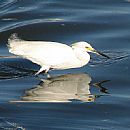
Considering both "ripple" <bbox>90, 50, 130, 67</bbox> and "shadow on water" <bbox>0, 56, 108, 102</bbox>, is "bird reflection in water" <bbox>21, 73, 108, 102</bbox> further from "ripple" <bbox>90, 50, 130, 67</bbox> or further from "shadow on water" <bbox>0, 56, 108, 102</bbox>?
"ripple" <bbox>90, 50, 130, 67</bbox>

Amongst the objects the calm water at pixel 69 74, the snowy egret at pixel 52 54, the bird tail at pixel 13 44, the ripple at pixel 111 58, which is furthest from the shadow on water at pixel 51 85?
the ripple at pixel 111 58

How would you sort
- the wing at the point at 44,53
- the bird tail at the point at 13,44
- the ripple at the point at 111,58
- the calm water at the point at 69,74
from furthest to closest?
1. the ripple at the point at 111,58
2. the bird tail at the point at 13,44
3. the wing at the point at 44,53
4. the calm water at the point at 69,74

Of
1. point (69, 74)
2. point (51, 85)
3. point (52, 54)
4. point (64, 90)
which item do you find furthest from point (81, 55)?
point (64, 90)

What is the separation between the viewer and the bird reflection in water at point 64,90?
1020 centimetres

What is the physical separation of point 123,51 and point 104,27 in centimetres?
193

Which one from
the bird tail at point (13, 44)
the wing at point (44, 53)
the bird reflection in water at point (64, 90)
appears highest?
the bird tail at point (13, 44)

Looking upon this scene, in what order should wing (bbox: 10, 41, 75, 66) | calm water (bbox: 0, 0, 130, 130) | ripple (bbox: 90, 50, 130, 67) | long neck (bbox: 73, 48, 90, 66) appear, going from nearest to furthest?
1. calm water (bbox: 0, 0, 130, 130)
2. wing (bbox: 10, 41, 75, 66)
3. long neck (bbox: 73, 48, 90, 66)
4. ripple (bbox: 90, 50, 130, 67)

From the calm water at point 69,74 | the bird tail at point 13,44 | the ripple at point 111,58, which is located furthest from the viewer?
the ripple at point 111,58

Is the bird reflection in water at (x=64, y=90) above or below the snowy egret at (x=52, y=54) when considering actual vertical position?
below

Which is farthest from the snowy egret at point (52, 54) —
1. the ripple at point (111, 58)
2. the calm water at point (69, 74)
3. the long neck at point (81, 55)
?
the ripple at point (111, 58)

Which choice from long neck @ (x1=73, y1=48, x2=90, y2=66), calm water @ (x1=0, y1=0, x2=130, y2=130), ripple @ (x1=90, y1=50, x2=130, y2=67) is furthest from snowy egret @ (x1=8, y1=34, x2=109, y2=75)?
ripple @ (x1=90, y1=50, x2=130, y2=67)

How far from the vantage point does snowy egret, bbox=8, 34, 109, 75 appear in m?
11.5

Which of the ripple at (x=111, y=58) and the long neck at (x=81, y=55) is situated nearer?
the long neck at (x=81, y=55)

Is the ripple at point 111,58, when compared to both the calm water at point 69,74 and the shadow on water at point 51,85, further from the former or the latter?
the shadow on water at point 51,85
